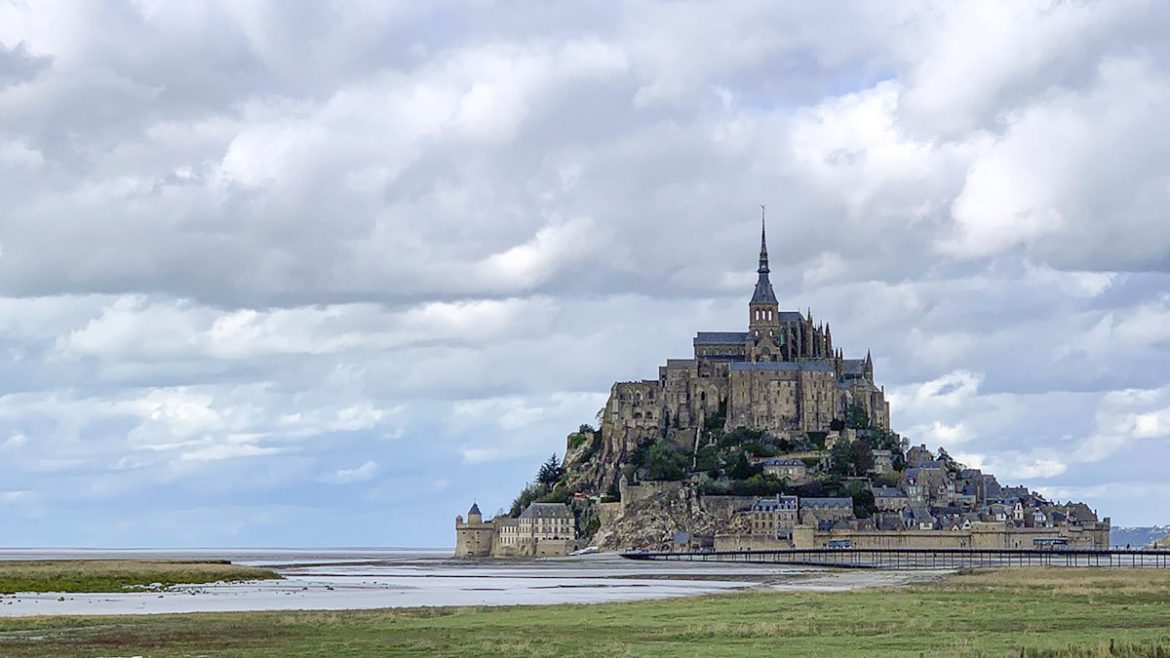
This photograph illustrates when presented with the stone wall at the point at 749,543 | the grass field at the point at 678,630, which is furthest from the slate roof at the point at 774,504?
the grass field at the point at 678,630

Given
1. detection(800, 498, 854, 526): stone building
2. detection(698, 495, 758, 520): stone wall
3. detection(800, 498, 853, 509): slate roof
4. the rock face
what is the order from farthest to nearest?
detection(698, 495, 758, 520): stone wall < the rock face < detection(800, 498, 853, 509): slate roof < detection(800, 498, 854, 526): stone building

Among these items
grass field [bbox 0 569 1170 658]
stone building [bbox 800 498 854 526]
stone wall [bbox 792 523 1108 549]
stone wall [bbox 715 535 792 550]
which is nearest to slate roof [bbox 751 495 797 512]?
stone building [bbox 800 498 854 526]

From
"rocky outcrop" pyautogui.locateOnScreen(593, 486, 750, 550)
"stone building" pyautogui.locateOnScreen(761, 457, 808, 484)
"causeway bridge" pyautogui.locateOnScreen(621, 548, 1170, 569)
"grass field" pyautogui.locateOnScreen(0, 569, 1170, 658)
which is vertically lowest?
"grass field" pyautogui.locateOnScreen(0, 569, 1170, 658)

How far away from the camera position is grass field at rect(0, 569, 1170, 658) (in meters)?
48.4

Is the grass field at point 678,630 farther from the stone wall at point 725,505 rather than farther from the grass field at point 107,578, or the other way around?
the stone wall at point 725,505

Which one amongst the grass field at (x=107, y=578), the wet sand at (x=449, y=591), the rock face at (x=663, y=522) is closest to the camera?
the wet sand at (x=449, y=591)

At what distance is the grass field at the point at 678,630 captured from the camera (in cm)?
4844

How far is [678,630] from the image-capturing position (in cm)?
5650

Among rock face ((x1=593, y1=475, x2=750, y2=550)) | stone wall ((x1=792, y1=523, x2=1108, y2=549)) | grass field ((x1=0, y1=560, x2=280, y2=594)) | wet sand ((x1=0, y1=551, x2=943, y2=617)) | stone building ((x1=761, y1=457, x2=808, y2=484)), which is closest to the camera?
wet sand ((x1=0, y1=551, x2=943, y2=617))

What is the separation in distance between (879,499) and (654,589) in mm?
103882

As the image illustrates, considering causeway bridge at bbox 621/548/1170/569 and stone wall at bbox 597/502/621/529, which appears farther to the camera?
stone wall at bbox 597/502/621/529

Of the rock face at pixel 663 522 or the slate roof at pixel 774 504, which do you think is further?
the rock face at pixel 663 522

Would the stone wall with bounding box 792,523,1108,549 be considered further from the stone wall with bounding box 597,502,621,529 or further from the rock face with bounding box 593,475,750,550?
the stone wall with bounding box 597,502,621,529

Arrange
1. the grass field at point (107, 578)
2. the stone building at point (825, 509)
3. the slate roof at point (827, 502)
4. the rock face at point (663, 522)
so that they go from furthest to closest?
the rock face at point (663, 522)
the slate roof at point (827, 502)
the stone building at point (825, 509)
the grass field at point (107, 578)
